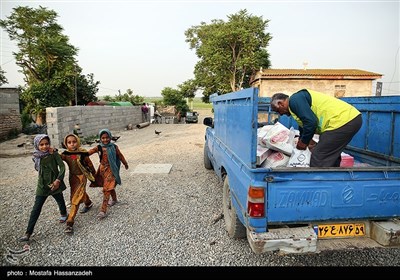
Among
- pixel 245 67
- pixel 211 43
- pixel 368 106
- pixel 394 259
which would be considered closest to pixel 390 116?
pixel 368 106

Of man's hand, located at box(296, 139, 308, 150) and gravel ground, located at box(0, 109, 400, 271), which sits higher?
man's hand, located at box(296, 139, 308, 150)

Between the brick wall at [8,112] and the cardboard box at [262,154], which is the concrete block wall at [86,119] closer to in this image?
the brick wall at [8,112]

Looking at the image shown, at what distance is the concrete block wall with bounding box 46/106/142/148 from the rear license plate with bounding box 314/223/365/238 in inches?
394

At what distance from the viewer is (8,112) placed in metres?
11.7

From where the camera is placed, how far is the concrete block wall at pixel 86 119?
9641 millimetres

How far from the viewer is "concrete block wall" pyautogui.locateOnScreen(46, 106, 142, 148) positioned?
9641 millimetres

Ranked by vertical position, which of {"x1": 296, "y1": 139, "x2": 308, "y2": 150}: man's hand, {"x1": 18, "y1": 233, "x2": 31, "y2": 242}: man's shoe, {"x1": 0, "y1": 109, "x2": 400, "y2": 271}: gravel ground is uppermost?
{"x1": 296, "y1": 139, "x2": 308, "y2": 150}: man's hand

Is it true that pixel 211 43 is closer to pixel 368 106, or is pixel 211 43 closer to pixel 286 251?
pixel 368 106

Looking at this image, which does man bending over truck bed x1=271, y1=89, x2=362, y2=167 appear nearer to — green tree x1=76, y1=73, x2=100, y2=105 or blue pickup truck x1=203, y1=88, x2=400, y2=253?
blue pickup truck x1=203, y1=88, x2=400, y2=253

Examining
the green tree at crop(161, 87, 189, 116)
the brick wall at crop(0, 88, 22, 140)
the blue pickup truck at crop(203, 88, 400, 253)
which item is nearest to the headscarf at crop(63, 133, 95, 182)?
the blue pickup truck at crop(203, 88, 400, 253)

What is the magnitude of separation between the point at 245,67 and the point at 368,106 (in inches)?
894

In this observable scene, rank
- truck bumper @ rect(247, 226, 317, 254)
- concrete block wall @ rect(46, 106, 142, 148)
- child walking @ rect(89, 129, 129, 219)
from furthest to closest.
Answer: concrete block wall @ rect(46, 106, 142, 148) < child walking @ rect(89, 129, 129, 219) < truck bumper @ rect(247, 226, 317, 254)

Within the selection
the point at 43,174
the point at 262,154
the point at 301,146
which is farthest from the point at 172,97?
the point at 262,154
